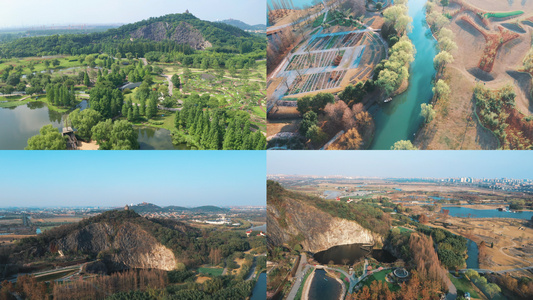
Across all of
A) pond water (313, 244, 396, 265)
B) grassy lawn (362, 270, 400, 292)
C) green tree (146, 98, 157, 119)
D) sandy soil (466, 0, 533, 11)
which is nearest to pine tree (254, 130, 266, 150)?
green tree (146, 98, 157, 119)

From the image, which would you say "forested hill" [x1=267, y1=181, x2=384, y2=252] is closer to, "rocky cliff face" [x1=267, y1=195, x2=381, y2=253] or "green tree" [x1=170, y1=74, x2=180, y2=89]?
"rocky cliff face" [x1=267, y1=195, x2=381, y2=253]

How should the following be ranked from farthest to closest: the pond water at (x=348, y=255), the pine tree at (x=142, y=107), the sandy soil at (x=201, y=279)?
the pond water at (x=348, y=255)
the pine tree at (x=142, y=107)
the sandy soil at (x=201, y=279)

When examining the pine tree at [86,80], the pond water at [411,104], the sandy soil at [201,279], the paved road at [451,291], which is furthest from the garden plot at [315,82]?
the paved road at [451,291]

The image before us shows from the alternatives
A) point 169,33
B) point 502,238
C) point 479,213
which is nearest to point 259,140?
point 169,33

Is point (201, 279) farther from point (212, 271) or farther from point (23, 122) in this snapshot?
point (23, 122)

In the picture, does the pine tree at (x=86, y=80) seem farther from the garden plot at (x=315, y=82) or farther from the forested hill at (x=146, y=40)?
the garden plot at (x=315, y=82)

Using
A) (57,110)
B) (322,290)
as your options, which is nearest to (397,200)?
(322,290)

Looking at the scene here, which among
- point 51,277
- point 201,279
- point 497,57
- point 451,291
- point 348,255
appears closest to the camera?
point 51,277
